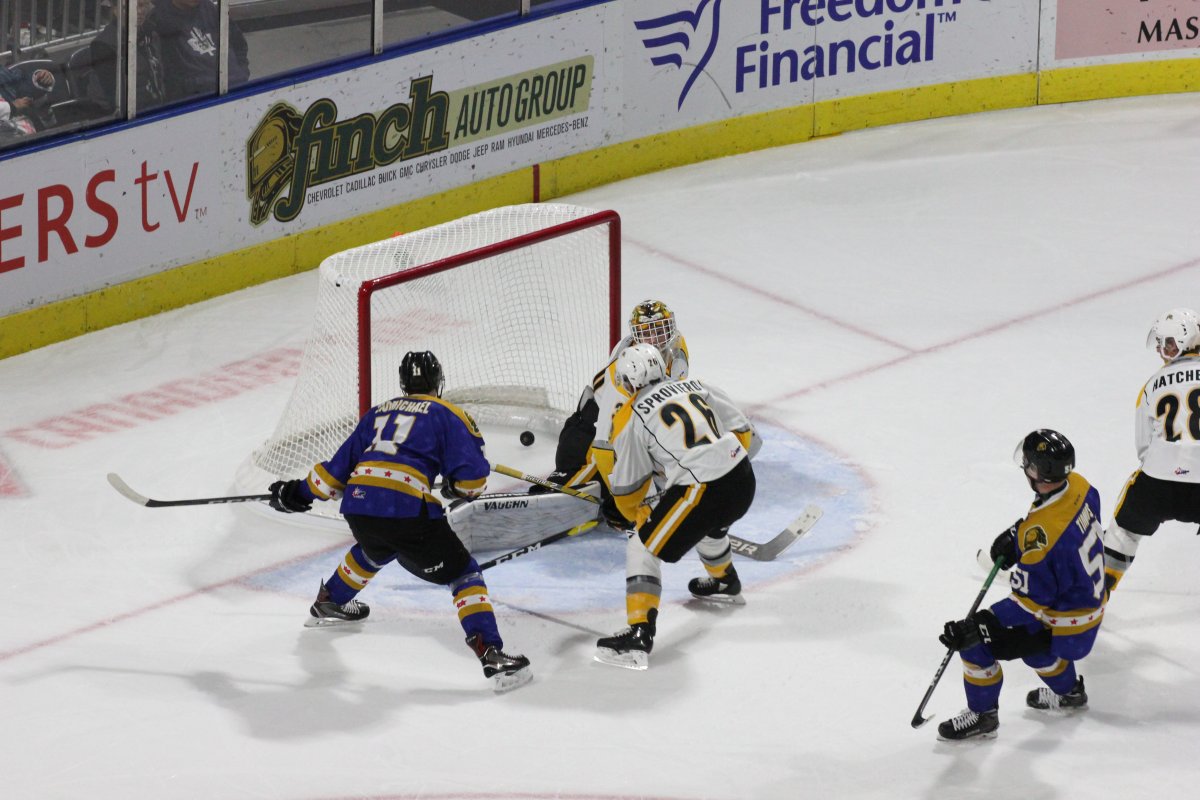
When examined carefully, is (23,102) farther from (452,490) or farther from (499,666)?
(499,666)

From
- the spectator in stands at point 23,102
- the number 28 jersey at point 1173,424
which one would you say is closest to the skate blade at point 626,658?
the number 28 jersey at point 1173,424

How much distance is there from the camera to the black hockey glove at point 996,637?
4.88 meters

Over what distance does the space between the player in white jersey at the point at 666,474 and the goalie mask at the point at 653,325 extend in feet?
1.19

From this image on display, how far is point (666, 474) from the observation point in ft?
18.6

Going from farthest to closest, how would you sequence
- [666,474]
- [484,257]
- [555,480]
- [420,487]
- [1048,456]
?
[484,257] < [555,480] < [666,474] < [420,487] < [1048,456]

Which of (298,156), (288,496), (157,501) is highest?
(298,156)

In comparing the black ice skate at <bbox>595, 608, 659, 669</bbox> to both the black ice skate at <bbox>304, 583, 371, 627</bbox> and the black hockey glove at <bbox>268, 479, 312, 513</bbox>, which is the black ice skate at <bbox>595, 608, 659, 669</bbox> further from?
the black hockey glove at <bbox>268, 479, 312, 513</bbox>

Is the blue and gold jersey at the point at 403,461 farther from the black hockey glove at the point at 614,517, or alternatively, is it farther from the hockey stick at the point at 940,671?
the hockey stick at the point at 940,671

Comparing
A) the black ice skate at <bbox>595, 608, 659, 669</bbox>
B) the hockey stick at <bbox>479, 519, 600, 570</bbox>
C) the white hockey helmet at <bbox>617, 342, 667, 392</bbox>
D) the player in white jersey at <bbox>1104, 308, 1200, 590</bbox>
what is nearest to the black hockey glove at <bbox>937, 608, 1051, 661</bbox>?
the player in white jersey at <bbox>1104, 308, 1200, 590</bbox>

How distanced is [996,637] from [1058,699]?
0.41 m

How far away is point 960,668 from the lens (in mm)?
5566

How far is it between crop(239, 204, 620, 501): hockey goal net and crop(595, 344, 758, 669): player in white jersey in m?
1.05

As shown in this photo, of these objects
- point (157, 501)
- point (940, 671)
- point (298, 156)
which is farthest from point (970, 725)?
point (298, 156)

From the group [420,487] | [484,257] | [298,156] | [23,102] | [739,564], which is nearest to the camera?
[420,487]
